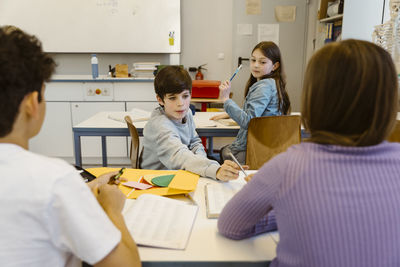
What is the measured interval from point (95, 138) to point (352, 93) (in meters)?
3.33

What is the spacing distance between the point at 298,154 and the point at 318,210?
4.4 inches

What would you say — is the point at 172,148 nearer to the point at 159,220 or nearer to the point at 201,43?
the point at 159,220

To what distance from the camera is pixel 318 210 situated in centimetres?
62

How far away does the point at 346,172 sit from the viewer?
625 mm

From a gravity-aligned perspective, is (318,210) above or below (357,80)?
below

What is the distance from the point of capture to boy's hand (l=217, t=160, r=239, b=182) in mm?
1125

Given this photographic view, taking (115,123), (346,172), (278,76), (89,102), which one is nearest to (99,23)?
(89,102)

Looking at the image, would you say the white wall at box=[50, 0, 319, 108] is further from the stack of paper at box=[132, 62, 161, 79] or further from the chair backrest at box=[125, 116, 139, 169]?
the chair backrest at box=[125, 116, 139, 169]

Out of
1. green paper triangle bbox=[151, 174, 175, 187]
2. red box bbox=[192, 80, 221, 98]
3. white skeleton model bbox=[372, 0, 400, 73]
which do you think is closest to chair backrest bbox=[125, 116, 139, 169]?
green paper triangle bbox=[151, 174, 175, 187]

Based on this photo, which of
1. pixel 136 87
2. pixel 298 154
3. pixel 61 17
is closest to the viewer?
pixel 298 154

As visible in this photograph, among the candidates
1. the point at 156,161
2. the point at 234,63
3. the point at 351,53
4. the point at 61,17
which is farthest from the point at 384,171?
the point at 61,17

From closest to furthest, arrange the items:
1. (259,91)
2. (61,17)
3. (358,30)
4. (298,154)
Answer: (298,154) < (259,91) < (358,30) < (61,17)

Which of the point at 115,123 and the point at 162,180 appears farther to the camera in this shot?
the point at 115,123

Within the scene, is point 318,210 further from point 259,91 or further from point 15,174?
point 259,91
